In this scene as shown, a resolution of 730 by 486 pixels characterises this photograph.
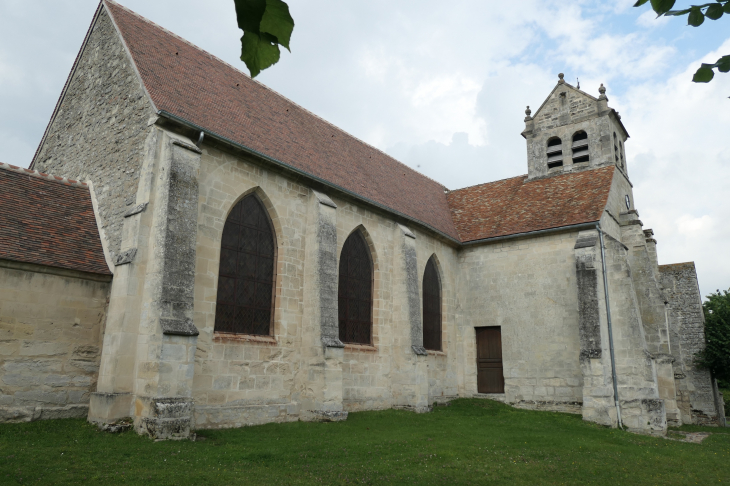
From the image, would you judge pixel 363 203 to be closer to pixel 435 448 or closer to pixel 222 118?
pixel 222 118

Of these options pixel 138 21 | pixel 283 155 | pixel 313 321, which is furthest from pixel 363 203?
pixel 138 21

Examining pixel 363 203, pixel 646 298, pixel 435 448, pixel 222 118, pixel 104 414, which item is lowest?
pixel 435 448

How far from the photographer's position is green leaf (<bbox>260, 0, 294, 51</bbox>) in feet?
6.09

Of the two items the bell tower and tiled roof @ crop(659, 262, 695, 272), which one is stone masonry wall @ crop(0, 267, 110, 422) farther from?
tiled roof @ crop(659, 262, 695, 272)

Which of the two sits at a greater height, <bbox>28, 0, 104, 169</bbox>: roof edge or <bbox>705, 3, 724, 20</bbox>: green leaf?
<bbox>28, 0, 104, 169</bbox>: roof edge

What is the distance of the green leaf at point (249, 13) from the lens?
1.82 meters

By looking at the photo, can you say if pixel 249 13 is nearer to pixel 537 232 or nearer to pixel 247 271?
pixel 247 271

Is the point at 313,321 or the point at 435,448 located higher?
the point at 313,321

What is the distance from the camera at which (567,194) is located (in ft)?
65.2

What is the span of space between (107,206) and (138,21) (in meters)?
5.98

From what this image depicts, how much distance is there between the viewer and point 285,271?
44.5 ft

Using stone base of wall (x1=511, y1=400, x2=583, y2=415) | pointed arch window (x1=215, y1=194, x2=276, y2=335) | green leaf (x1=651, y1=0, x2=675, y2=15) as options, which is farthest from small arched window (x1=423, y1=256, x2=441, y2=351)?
green leaf (x1=651, y1=0, x2=675, y2=15)

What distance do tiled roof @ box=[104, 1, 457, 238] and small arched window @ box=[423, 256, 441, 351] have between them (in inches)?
65.0

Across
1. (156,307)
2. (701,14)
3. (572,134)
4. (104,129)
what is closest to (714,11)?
(701,14)
